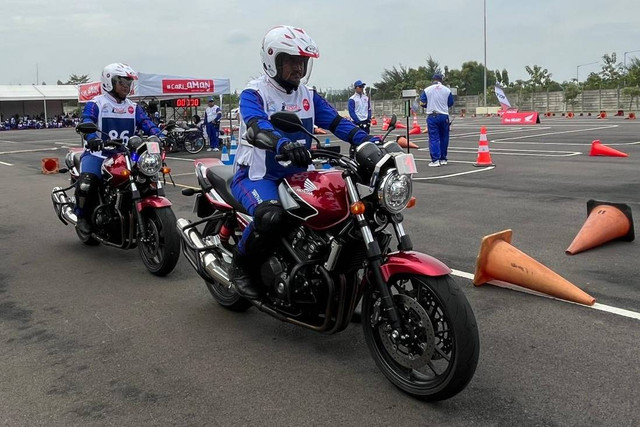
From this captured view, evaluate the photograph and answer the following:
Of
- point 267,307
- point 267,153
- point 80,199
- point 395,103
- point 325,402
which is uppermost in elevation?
point 395,103

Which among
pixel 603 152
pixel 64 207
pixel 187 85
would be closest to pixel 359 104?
pixel 603 152

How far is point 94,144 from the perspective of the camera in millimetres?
6227

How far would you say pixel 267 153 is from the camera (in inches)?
162

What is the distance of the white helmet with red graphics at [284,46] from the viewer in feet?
12.7

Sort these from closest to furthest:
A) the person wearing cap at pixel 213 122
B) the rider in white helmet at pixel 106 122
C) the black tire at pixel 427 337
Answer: the black tire at pixel 427 337
the rider in white helmet at pixel 106 122
the person wearing cap at pixel 213 122

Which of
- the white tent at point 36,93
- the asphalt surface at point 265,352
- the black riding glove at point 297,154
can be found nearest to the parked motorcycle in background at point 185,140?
the asphalt surface at point 265,352

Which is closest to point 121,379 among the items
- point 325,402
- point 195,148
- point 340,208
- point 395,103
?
point 325,402

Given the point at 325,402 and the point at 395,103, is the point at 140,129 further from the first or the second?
the point at 395,103

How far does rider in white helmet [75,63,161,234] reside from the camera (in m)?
6.53

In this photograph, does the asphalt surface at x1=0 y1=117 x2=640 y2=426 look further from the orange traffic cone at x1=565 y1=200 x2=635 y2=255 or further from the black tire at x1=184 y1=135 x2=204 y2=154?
the black tire at x1=184 y1=135 x2=204 y2=154

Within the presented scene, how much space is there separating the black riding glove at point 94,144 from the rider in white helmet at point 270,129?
2534mm

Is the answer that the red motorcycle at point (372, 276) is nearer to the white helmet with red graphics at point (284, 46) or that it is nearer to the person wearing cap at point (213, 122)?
the white helmet with red graphics at point (284, 46)

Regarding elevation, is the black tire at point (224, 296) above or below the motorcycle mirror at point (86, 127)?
below

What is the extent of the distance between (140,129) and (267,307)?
369 cm
